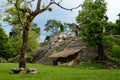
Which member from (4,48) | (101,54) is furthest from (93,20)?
(4,48)

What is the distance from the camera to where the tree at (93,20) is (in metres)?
50.8

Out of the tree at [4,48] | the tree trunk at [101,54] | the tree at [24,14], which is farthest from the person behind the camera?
the tree at [4,48]

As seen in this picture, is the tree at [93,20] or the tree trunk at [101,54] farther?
the tree trunk at [101,54]

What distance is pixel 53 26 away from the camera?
12238 cm

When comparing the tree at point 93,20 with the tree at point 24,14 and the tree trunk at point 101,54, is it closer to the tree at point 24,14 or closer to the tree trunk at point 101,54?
the tree trunk at point 101,54

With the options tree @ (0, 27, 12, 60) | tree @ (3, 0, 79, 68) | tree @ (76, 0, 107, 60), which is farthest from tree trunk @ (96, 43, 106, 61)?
tree @ (0, 27, 12, 60)

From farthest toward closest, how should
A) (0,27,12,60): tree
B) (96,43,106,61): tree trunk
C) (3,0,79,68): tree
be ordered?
(0,27,12,60): tree
(96,43,106,61): tree trunk
(3,0,79,68): tree

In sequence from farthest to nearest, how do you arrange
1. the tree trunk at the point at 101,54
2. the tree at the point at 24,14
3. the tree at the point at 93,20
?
the tree trunk at the point at 101,54 → the tree at the point at 93,20 → the tree at the point at 24,14

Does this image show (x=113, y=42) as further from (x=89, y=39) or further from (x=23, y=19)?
(x=23, y=19)

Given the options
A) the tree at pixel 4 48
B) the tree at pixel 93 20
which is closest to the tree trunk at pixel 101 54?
the tree at pixel 93 20

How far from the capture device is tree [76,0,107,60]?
167 ft

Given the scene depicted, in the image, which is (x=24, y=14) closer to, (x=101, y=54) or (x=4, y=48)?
(x=101, y=54)

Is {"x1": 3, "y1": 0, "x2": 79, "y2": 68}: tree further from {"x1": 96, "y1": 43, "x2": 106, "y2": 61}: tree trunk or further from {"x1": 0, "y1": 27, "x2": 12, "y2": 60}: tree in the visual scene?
{"x1": 0, "y1": 27, "x2": 12, "y2": 60}: tree

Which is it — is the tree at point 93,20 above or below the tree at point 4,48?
above
